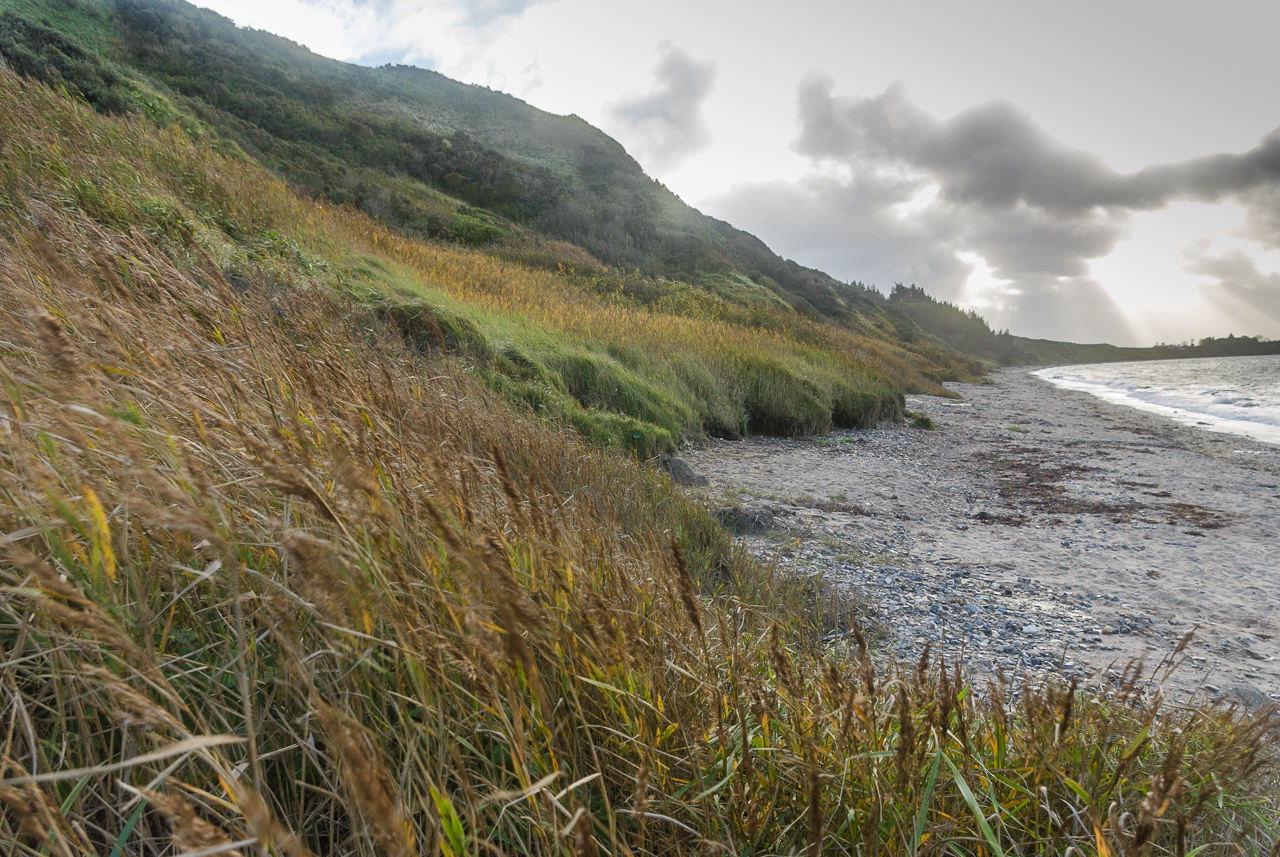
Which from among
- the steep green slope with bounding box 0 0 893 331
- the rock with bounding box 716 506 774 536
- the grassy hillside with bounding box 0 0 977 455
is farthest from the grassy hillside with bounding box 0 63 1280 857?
the steep green slope with bounding box 0 0 893 331

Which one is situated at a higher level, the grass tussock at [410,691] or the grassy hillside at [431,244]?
the grassy hillside at [431,244]

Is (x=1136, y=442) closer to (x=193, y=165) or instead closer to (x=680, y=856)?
(x=680, y=856)

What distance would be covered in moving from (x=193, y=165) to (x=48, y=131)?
4.81 ft

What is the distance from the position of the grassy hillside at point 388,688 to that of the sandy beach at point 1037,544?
0.61 metres

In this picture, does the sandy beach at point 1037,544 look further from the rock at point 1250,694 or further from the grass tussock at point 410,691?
the grass tussock at point 410,691

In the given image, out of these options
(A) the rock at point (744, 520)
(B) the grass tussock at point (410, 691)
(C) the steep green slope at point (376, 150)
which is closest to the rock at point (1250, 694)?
(B) the grass tussock at point (410, 691)

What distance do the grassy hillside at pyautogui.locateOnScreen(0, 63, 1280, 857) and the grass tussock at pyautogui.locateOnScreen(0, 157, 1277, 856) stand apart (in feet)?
0.04

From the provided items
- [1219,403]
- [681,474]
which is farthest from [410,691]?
[1219,403]

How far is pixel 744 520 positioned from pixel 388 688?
433 centimetres

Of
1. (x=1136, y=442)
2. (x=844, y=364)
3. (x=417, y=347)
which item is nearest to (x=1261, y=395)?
(x=1136, y=442)

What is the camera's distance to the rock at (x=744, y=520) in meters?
5.23

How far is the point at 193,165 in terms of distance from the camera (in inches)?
269

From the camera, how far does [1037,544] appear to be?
557 centimetres

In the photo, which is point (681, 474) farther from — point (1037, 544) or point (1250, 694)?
point (1250, 694)
